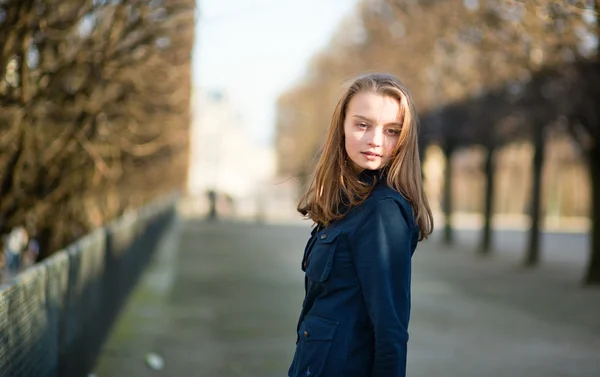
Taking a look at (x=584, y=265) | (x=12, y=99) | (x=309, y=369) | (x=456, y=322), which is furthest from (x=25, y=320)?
(x=584, y=265)

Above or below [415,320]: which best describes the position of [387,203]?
above

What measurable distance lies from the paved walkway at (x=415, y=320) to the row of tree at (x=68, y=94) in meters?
1.67

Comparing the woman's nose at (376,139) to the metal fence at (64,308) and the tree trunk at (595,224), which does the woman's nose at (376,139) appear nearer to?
the metal fence at (64,308)

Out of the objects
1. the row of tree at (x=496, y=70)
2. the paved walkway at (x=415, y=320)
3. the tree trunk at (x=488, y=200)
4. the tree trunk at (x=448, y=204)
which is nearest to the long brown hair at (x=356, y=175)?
the row of tree at (x=496, y=70)

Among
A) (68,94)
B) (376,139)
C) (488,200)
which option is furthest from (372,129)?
(488,200)

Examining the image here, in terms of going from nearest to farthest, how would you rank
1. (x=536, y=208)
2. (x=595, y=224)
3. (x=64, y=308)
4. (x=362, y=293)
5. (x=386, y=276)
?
(x=386, y=276) < (x=362, y=293) < (x=64, y=308) < (x=595, y=224) < (x=536, y=208)

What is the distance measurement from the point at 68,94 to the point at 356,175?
333 inches

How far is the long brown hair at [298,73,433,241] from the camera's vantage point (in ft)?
9.79

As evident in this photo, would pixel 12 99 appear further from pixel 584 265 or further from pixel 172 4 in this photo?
pixel 584 265

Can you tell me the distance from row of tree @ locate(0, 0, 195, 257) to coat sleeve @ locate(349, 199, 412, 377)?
17.8 feet

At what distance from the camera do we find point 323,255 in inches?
116

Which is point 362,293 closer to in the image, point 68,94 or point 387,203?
point 387,203

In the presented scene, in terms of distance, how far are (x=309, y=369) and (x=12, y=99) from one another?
6.44 m

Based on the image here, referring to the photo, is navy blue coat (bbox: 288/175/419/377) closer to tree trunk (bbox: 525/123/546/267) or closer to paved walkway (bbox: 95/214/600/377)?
paved walkway (bbox: 95/214/600/377)
